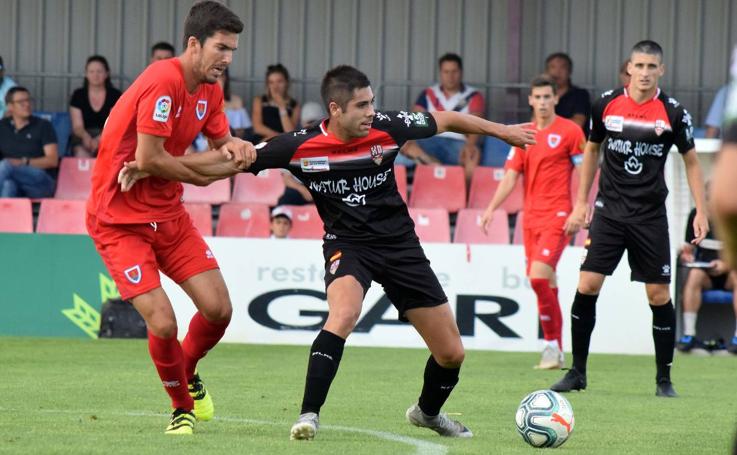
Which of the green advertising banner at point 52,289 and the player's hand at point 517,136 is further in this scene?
the green advertising banner at point 52,289

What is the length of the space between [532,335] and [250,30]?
655cm

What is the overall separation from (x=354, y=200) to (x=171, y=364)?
3.82 ft

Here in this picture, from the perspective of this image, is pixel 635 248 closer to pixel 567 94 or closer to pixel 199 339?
pixel 199 339

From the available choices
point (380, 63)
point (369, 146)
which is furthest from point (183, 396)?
point (380, 63)

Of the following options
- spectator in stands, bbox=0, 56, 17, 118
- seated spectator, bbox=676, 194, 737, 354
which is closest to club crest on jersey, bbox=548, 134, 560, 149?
seated spectator, bbox=676, 194, 737, 354

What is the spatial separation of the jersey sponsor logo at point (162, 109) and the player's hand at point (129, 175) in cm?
25

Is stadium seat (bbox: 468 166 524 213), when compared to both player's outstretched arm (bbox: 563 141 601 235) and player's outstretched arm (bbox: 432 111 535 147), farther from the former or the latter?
player's outstretched arm (bbox: 432 111 535 147)

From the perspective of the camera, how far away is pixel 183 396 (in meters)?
6.46

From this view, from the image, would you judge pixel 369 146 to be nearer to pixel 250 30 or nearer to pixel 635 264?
pixel 635 264

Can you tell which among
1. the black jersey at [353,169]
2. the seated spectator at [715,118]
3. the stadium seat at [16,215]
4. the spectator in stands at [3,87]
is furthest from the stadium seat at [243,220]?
the black jersey at [353,169]

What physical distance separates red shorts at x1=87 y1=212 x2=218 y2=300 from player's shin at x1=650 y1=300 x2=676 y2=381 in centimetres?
355

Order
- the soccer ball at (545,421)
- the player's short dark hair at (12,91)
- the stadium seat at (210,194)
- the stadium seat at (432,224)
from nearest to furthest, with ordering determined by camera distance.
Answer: the soccer ball at (545,421) → the stadium seat at (432,224) → the player's short dark hair at (12,91) → the stadium seat at (210,194)

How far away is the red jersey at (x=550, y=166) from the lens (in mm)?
11586

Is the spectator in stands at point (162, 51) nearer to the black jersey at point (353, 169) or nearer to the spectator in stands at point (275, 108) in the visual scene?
the spectator in stands at point (275, 108)
